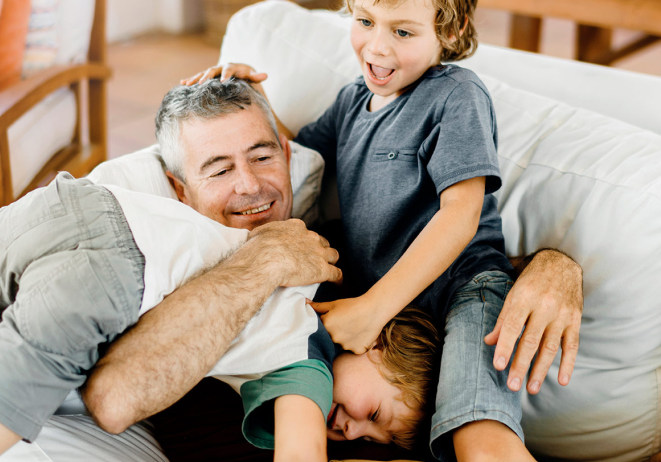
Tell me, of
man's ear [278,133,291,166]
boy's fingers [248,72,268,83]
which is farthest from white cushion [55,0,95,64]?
man's ear [278,133,291,166]

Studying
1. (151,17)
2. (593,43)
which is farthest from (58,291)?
(151,17)

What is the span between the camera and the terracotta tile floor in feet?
10.6

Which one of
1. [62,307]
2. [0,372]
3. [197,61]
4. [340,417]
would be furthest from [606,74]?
[197,61]

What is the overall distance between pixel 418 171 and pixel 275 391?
57 cm

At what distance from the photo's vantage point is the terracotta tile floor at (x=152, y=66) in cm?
324

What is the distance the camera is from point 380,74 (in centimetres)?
125

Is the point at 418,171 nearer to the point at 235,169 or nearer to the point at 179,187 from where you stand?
the point at 235,169

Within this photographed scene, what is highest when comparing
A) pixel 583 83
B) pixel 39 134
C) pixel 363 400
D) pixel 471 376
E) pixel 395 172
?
pixel 583 83

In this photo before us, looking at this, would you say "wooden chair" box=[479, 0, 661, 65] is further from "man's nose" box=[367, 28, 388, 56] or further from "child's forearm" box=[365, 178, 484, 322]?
"child's forearm" box=[365, 178, 484, 322]

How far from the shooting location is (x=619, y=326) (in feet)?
3.56

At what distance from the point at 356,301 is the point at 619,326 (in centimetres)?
52

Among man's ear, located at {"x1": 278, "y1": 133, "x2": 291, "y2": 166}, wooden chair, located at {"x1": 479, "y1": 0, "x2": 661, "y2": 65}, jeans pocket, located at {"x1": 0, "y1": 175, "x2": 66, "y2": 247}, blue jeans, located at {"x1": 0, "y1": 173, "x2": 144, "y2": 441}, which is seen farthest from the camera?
wooden chair, located at {"x1": 479, "y1": 0, "x2": 661, "y2": 65}

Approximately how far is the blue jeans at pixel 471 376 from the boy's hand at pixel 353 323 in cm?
15

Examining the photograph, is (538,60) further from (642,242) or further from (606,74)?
(642,242)
